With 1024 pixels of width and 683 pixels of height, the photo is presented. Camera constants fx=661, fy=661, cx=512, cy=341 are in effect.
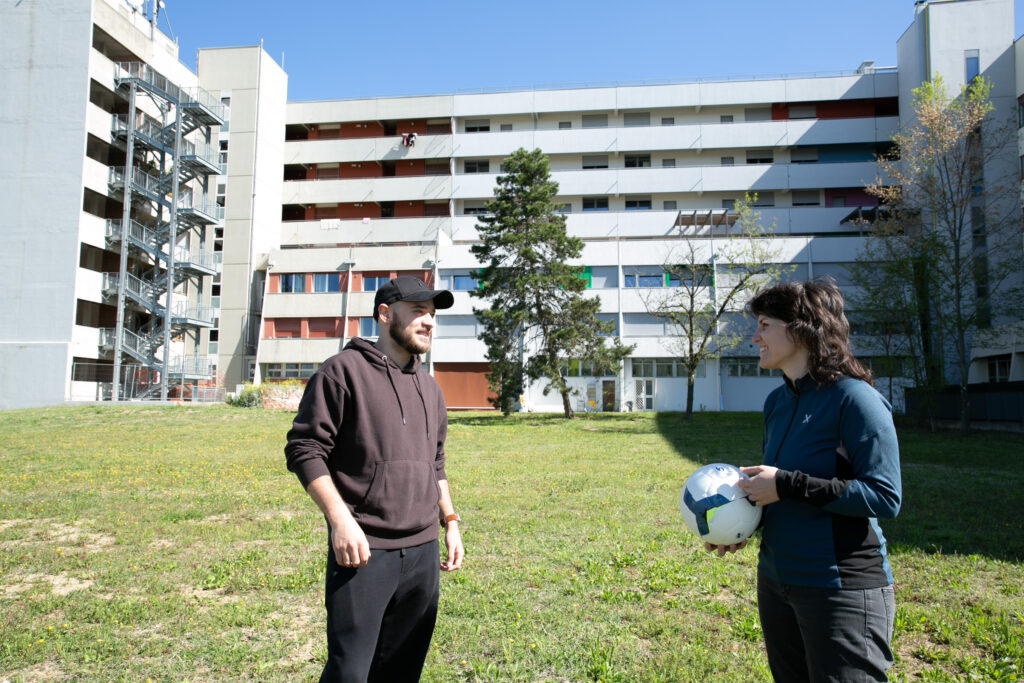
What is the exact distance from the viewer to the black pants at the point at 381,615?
2709mm

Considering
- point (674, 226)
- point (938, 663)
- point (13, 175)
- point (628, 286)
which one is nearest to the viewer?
point (938, 663)

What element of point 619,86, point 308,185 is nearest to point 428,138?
point 308,185

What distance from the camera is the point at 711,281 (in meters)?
42.5

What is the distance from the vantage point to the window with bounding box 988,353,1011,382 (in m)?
33.8

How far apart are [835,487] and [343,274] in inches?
1896

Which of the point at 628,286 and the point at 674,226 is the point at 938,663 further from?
the point at 674,226

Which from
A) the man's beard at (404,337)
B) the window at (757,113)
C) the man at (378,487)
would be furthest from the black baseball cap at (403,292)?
the window at (757,113)

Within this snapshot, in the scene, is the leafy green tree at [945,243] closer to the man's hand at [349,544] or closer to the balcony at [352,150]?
the man's hand at [349,544]

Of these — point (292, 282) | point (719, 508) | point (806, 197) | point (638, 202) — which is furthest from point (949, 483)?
point (292, 282)

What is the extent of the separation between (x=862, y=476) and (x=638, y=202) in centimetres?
5211

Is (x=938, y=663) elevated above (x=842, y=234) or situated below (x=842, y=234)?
below

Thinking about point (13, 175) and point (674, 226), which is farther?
point (674, 226)

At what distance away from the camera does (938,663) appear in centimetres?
425

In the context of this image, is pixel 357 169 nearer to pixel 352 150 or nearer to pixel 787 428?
pixel 352 150
